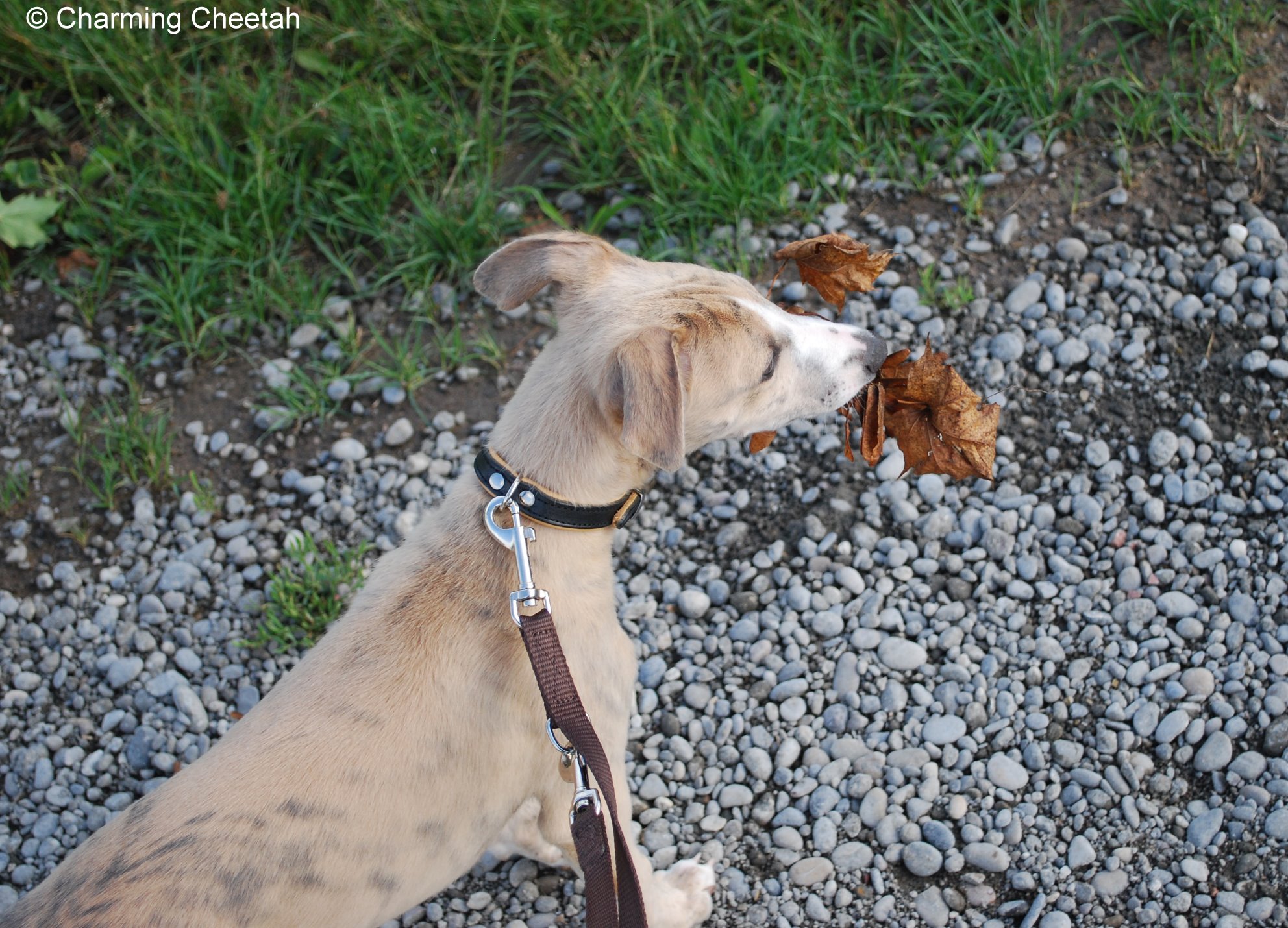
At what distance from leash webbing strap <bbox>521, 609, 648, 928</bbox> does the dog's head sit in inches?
24.0

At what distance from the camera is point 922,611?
3887 mm

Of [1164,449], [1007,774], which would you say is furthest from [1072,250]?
[1007,774]

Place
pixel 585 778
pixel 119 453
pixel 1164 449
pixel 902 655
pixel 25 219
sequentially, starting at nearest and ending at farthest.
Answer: pixel 585 778 → pixel 902 655 → pixel 1164 449 → pixel 119 453 → pixel 25 219

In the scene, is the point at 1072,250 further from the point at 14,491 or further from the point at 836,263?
the point at 14,491

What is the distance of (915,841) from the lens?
11.2ft

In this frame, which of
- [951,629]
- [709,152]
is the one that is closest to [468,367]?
[709,152]

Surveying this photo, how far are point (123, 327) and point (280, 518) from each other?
4.46 ft

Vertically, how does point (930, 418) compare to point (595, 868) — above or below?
above

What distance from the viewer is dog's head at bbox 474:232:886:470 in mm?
2926

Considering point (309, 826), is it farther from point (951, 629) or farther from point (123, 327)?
point (123, 327)

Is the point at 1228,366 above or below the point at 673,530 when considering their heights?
above

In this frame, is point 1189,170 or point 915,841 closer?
point 915,841

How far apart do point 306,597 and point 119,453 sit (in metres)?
1.18

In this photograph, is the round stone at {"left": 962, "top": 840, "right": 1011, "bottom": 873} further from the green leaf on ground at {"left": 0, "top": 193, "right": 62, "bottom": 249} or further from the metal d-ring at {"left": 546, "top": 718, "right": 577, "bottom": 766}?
the green leaf on ground at {"left": 0, "top": 193, "right": 62, "bottom": 249}
